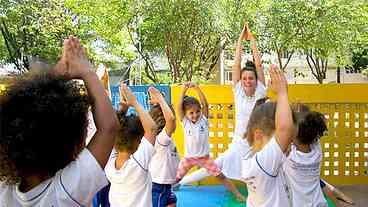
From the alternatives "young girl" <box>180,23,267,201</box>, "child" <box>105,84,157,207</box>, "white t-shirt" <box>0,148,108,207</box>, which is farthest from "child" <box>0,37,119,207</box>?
"young girl" <box>180,23,267,201</box>

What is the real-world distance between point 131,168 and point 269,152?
901mm

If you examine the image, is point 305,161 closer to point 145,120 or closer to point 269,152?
point 269,152

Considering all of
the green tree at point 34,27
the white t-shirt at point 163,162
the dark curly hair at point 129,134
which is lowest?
the white t-shirt at point 163,162

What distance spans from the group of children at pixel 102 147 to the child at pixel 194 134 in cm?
105

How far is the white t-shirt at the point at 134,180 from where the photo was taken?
3.04 m

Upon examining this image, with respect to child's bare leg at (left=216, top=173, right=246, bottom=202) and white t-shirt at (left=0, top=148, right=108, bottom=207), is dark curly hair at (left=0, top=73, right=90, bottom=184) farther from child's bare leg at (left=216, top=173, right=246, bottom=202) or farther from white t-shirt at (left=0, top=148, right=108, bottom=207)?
child's bare leg at (left=216, top=173, right=246, bottom=202)

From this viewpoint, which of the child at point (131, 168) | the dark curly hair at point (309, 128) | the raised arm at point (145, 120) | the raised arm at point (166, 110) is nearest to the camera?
the raised arm at point (145, 120)

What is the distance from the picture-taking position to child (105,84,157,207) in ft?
9.91

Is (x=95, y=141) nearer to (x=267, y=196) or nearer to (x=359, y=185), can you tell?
(x=267, y=196)

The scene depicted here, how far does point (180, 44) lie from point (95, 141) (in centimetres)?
1232

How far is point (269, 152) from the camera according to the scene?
247 cm

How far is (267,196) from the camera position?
259 centimetres

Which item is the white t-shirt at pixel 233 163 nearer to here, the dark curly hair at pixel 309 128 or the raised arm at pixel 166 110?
the raised arm at pixel 166 110

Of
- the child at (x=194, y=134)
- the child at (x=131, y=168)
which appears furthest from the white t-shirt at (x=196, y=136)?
the child at (x=131, y=168)
